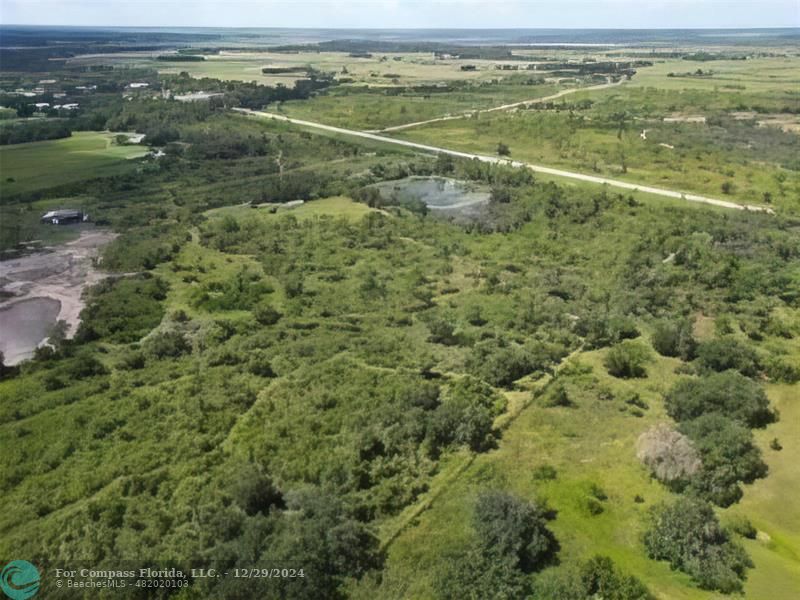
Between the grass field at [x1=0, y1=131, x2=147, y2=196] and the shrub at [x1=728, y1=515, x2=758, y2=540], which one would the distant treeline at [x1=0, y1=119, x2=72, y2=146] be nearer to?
the grass field at [x1=0, y1=131, x2=147, y2=196]

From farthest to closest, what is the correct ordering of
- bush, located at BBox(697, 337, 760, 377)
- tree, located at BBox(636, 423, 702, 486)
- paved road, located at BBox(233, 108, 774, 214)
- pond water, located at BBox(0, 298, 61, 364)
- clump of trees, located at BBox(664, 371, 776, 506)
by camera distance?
1. paved road, located at BBox(233, 108, 774, 214)
2. pond water, located at BBox(0, 298, 61, 364)
3. bush, located at BBox(697, 337, 760, 377)
4. tree, located at BBox(636, 423, 702, 486)
5. clump of trees, located at BBox(664, 371, 776, 506)

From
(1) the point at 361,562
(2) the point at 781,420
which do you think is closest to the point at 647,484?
(2) the point at 781,420

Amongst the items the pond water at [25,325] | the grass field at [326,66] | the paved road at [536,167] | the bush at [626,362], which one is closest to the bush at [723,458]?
the bush at [626,362]

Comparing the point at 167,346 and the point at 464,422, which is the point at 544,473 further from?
the point at 167,346

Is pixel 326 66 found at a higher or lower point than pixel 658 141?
higher

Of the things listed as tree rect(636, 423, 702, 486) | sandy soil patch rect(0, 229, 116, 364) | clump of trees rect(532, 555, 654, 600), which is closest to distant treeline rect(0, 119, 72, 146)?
sandy soil patch rect(0, 229, 116, 364)

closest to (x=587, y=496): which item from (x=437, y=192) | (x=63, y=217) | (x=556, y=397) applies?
(x=556, y=397)
